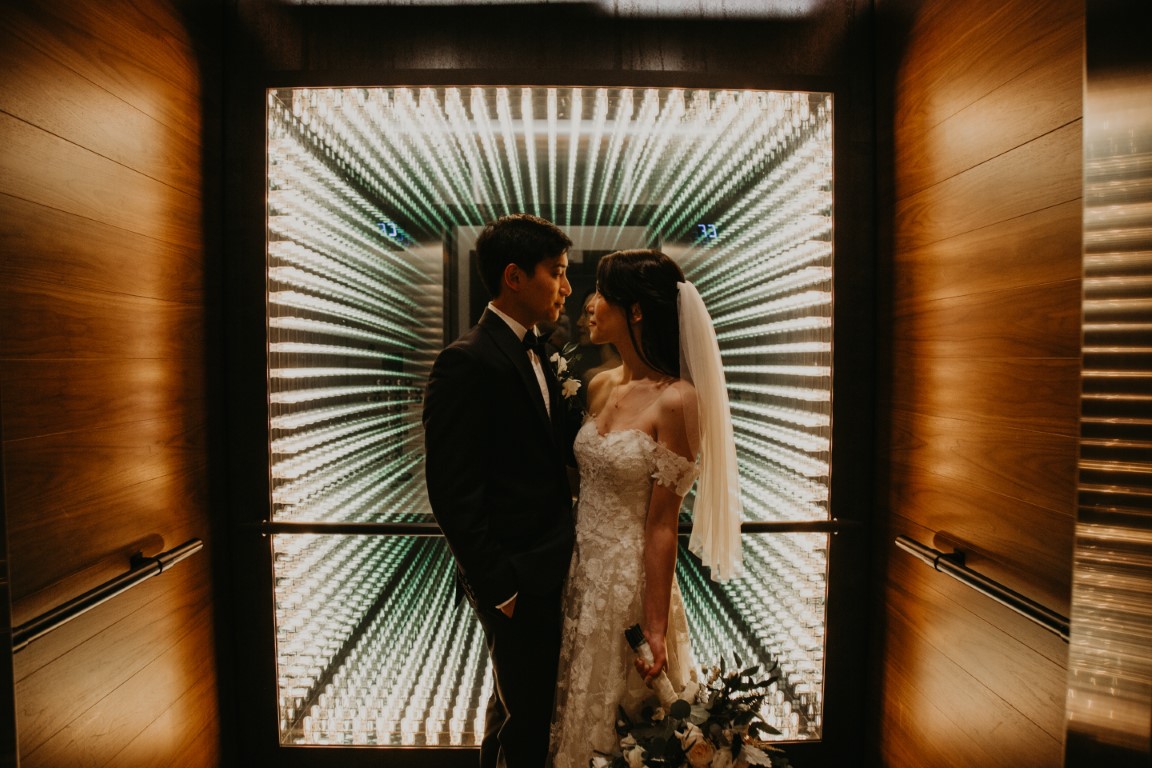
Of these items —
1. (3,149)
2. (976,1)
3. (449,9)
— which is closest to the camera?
(3,149)

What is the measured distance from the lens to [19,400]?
1.31m

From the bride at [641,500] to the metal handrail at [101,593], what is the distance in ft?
3.71

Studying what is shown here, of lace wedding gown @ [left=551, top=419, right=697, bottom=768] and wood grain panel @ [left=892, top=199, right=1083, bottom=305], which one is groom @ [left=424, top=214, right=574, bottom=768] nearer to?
lace wedding gown @ [left=551, top=419, right=697, bottom=768]

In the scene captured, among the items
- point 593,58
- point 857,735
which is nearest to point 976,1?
point 593,58

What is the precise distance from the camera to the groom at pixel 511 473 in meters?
1.58

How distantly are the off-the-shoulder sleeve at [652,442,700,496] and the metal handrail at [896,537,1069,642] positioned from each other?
2.40ft

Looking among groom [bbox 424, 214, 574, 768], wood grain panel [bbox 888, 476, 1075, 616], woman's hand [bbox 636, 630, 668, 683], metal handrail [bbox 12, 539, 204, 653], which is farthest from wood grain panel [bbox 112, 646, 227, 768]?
wood grain panel [bbox 888, 476, 1075, 616]

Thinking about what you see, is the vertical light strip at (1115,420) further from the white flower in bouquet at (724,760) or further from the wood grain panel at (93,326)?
the wood grain panel at (93,326)

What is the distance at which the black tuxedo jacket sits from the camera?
1576mm

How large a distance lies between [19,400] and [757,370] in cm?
200

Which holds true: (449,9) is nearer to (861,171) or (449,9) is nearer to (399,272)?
(399,272)

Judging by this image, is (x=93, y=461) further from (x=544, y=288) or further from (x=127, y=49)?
(x=544, y=288)

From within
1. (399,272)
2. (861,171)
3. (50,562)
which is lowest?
(50,562)

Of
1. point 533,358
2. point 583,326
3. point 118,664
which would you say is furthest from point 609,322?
point 118,664
